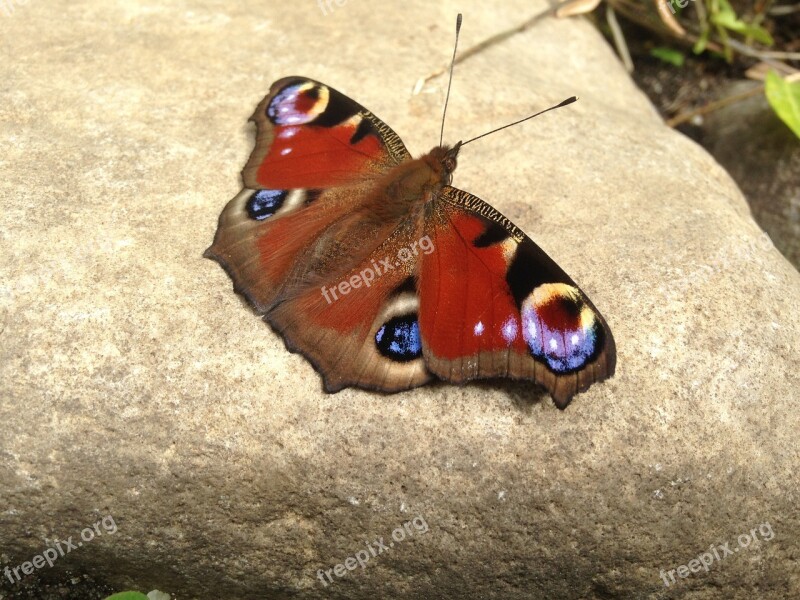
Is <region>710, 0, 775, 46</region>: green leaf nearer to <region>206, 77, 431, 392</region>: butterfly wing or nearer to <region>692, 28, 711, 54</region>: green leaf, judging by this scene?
<region>692, 28, 711, 54</region>: green leaf

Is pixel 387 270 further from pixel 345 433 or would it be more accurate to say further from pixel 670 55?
pixel 670 55

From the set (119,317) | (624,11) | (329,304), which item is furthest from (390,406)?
(624,11)

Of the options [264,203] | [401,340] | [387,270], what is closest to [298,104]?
[264,203]

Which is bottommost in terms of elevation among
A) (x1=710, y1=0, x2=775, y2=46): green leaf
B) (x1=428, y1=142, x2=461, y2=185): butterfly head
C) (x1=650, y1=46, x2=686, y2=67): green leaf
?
(x1=650, y1=46, x2=686, y2=67): green leaf

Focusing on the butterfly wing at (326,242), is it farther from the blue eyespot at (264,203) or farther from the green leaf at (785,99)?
the green leaf at (785,99)

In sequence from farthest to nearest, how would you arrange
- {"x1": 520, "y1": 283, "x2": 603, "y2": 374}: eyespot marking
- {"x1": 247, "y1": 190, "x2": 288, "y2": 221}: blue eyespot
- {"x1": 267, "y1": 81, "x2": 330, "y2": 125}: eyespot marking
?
1. {"x1": 267, "y1": 81, "x2": 330, "y2": 125}: eyespot marking
2. {"x1": 247, "y1": 190, "x2": 288, "y2": 221}: blue eyespot
3. {"x1": 520, "y1": 283, "x2": 603, "y2": 374}: eyespot marking

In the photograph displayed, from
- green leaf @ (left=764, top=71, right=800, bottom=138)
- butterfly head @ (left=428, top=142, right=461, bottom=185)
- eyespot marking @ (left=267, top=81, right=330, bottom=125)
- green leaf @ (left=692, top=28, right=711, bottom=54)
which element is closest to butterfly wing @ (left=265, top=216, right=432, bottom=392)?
butterfly head @ (left=428, top=142, right=461, bottom=185)

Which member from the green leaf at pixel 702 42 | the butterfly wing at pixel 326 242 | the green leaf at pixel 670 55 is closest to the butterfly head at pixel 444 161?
the butterfly wing at pixel 326 242
